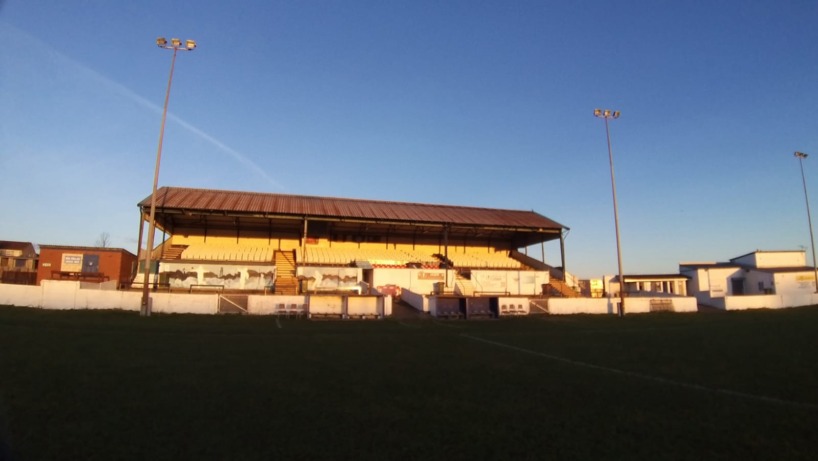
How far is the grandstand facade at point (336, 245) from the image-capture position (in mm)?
38438

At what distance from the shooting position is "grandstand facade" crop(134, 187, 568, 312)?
38.4 meters

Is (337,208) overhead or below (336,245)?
overhead

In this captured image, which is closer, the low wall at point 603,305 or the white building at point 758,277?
the low wall at point 603,305

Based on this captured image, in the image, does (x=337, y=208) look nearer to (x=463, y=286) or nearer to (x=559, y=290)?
(x=463, y=286)

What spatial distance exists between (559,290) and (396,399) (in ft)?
127

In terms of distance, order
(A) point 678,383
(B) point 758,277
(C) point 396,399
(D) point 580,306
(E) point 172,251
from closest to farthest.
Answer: (C) point 396,399, (A) point 678,383, (D) point 580,306, (E) point 172,251, (B) point 758,277

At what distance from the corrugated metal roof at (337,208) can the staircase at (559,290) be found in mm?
5682

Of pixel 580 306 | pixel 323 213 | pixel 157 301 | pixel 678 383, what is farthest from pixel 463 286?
pixel 678 383

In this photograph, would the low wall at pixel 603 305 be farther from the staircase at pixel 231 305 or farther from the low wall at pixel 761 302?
the staircase at pixel 231 305

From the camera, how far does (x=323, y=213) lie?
4188cm

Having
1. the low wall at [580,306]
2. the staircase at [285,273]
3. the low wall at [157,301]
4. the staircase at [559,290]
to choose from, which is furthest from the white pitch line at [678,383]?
the staircase at [559,290]

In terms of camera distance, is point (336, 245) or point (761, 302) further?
point (336, 245)

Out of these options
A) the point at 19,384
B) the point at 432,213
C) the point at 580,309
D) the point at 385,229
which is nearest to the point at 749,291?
the point at 580,309

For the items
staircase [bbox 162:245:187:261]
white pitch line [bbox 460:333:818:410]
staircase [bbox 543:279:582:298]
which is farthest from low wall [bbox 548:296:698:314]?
staircase [bbox 162:245:187:261]
